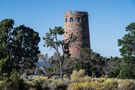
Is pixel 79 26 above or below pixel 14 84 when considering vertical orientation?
above

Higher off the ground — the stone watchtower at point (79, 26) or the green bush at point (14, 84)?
the stone watchtower at point (79, 26)

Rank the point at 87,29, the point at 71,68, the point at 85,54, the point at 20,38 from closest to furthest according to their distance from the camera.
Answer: the point at 20,38 → the point at 71,68 → the point at 85,54 → the point at 87,29

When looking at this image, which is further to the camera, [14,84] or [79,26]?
[79,26]

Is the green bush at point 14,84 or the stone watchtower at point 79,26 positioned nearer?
the green bush at point 14,84

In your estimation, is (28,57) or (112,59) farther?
(112,59)

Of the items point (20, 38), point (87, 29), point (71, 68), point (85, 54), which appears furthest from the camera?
point (87, 29)

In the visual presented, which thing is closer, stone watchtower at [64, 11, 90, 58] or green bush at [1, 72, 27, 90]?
green bush at [1, 72, 27, 90]

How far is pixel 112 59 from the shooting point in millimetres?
78375

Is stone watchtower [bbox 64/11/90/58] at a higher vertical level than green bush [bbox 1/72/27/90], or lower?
higher

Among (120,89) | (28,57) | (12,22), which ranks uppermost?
(12,22)

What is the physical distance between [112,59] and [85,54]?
14.8 feet

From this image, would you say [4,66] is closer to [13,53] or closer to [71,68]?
[13,53]

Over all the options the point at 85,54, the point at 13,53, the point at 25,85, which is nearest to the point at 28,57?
the point at 13,53

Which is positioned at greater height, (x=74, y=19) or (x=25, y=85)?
(x=74, y=19)
